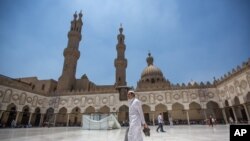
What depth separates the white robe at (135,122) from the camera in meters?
3.24

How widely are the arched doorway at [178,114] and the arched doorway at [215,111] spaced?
3909mm

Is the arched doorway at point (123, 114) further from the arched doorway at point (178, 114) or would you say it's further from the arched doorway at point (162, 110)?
the arched doorway at point (178, 114)

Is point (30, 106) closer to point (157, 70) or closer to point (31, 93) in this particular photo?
point (31, 93)

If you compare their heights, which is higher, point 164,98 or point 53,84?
point 53,84

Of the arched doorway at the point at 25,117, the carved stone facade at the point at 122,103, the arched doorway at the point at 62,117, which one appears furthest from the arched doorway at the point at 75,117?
the arched doorway at the point at 25,117

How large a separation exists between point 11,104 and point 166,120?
83.1ft

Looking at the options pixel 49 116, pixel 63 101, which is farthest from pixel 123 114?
pixel 49 116

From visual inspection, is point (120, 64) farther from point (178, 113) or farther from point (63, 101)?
point (178, 113)

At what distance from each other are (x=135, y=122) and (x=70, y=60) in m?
34.3

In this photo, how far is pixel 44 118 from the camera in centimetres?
2991

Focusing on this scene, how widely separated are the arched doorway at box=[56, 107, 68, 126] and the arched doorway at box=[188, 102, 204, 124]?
22.8 m

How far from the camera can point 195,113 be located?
2686 centimetres

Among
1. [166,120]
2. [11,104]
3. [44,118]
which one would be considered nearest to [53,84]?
[44,118]

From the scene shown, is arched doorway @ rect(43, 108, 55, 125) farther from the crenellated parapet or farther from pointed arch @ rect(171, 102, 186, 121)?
the crenellated parapet
